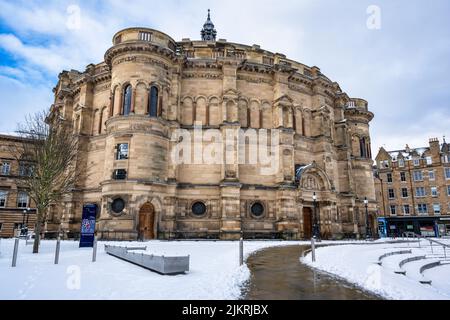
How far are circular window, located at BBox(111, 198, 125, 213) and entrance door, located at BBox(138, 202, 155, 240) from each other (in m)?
1.56

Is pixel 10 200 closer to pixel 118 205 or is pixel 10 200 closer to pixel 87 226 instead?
pixel 118 205

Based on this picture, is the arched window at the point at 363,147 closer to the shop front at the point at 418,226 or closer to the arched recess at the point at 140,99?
the shop front at the point at 418,226

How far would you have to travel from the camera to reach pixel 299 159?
3269cm

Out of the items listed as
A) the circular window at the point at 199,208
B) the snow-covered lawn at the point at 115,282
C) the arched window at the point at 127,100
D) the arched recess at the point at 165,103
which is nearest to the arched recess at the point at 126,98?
the arched window at the point at 127,100

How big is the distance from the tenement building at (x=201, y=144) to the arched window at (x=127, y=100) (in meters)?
0.10

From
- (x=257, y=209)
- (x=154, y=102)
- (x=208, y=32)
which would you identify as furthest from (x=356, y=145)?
(x=154, y=102)

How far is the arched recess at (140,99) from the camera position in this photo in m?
27.5

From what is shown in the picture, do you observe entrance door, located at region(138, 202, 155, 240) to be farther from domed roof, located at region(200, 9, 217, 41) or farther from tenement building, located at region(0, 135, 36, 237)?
domed roof, located at region(200, 9, 217, 41)

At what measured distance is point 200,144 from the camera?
29359 mm

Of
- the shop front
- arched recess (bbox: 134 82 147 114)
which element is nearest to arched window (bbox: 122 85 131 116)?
arched recess (bbox: 134 82 147 114)

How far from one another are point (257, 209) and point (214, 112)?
10.4 meters

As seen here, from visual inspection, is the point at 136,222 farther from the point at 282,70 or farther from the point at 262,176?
the point at 282,70
